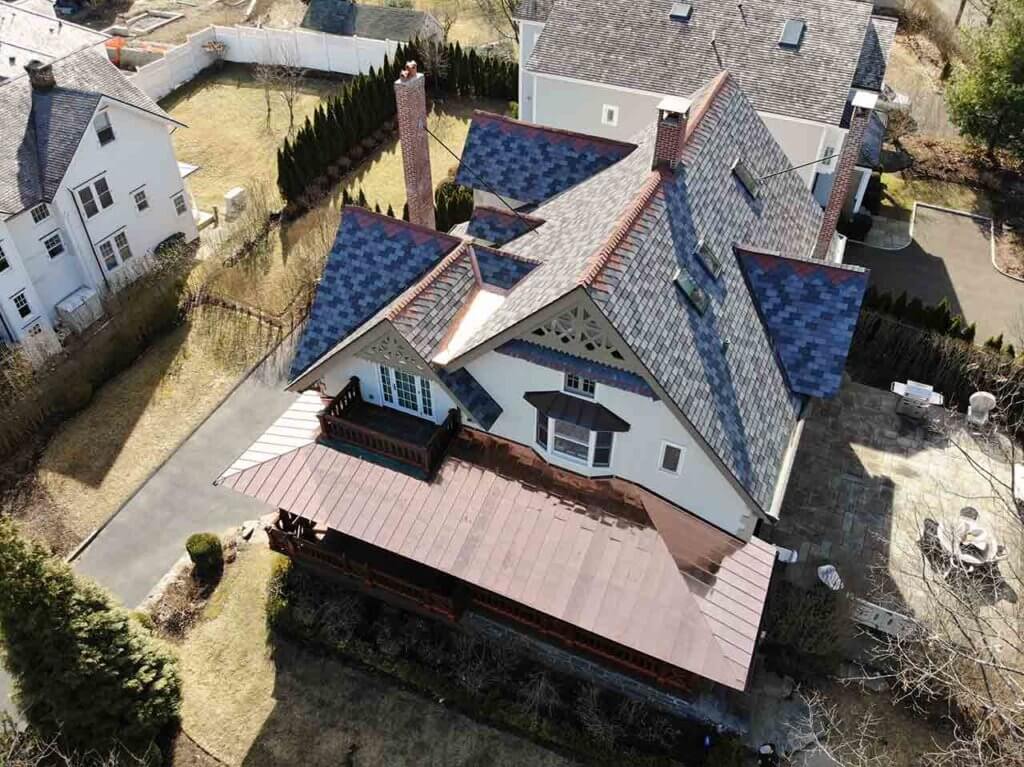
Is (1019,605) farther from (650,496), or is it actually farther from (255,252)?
(255,252)

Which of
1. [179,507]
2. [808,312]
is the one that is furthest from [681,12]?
[179,507]

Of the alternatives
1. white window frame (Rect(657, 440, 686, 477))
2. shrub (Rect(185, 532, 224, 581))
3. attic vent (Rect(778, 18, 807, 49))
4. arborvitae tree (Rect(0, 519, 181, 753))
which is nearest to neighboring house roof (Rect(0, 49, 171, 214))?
shrub (Rect(185, 532, 224, 581))

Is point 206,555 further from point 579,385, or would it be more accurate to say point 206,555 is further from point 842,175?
point 842,175

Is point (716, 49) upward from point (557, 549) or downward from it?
upward

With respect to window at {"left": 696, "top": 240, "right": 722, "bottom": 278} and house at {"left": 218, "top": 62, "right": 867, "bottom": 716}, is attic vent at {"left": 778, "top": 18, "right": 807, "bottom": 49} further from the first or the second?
window at {"left": 696, "top": 240, "right": 722, "bottom": 278}

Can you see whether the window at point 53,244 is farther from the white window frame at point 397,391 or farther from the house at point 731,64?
the house at point 731,64

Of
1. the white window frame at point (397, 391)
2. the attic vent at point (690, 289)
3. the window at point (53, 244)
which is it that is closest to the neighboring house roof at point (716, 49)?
the attic vent at point (690, 289)
